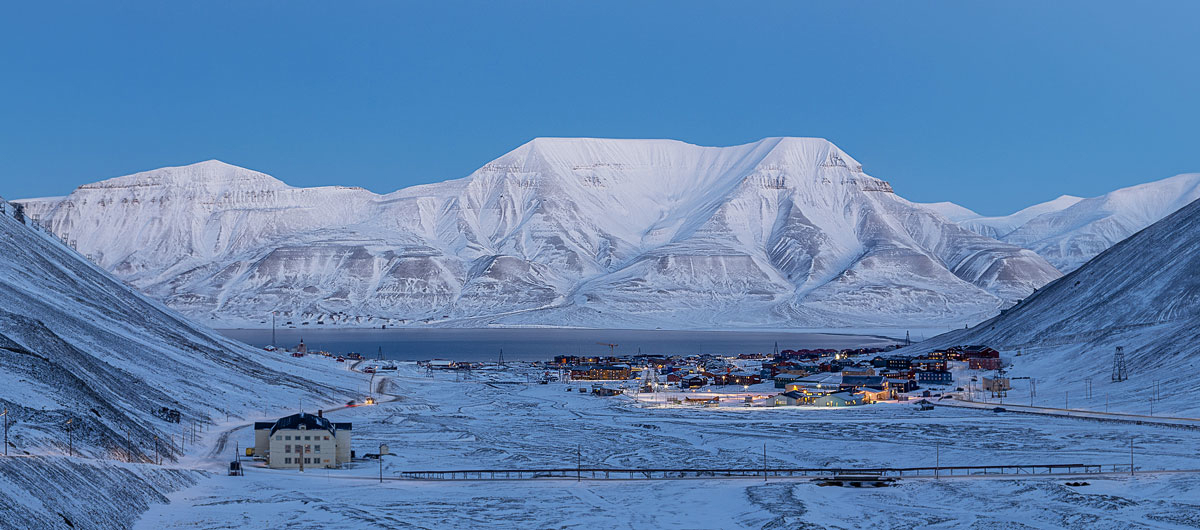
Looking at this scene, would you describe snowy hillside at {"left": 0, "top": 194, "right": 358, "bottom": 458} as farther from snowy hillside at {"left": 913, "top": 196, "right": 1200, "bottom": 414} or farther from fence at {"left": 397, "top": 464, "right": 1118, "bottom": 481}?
snowy hillside at {"left": 913, "top": 196, "right": 1200, "bottom": 414}

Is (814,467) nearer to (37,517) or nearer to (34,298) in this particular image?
(37,517)

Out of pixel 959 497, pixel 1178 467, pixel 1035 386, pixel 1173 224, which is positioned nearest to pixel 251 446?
pixel 959 497

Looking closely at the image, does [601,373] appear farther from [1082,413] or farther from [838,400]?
[1082,413]

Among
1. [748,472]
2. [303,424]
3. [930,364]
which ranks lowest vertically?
[748,472]

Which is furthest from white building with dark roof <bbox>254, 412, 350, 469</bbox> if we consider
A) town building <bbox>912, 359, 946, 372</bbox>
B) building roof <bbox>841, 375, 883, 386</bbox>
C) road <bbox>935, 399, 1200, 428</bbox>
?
town building <bbox>912, 359, 946, 372</bbox>

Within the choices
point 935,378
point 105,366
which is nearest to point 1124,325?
point 935,378

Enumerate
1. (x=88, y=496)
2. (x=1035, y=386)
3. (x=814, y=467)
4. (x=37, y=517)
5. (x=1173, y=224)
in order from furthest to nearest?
(x=1173, y=224), (x=1035, y=386), (x=814, y=467), (x=88, y=496), (x=37, y=517)

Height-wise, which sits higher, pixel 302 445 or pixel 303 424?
pixel 303 424
